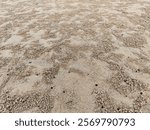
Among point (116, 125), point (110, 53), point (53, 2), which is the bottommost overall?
point (116, 125)

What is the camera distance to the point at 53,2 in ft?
33.2

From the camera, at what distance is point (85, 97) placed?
173 inches

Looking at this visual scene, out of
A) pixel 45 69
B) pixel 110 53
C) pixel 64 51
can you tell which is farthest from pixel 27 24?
pixel 110 53

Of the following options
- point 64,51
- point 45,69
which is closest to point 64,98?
point 45,69

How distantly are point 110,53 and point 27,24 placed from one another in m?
3.81

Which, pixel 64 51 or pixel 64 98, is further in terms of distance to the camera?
pixel 64 51

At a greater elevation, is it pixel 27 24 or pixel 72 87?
pixel 27 24

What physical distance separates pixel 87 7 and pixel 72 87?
5646mm

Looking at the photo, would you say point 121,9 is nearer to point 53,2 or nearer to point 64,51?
point 53,2

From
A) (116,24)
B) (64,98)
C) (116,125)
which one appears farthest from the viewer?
(116,24)

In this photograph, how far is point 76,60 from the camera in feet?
17.9

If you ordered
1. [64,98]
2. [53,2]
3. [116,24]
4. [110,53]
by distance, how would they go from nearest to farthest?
1. [64,98]
2. [110,53]
3. [116,24]
4. [53,2]

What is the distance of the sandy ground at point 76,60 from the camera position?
14.3 feet

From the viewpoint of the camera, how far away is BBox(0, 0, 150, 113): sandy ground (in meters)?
4.34
